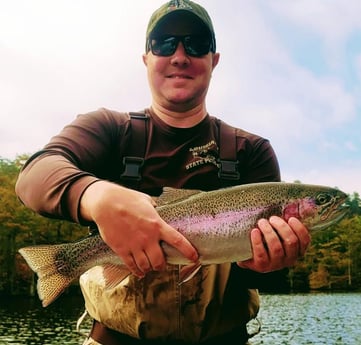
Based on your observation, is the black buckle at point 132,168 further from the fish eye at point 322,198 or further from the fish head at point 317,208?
the fish eye at point 322,198

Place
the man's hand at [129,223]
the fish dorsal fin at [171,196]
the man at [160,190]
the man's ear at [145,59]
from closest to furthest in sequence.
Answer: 1. the man's hand at [129,223]
2. the man at [160,190]
3. the fish dorsal fin at [171,196]
4. the man's ear at [145,59]

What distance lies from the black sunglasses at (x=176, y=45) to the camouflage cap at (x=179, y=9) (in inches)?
4.5

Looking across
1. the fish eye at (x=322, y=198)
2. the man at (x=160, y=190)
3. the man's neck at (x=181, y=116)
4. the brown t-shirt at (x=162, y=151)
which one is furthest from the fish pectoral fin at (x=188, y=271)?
the man's neck at (x=181, y=116)

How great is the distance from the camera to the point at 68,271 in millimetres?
3234

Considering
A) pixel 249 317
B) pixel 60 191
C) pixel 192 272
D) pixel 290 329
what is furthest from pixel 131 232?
pixel 290 329

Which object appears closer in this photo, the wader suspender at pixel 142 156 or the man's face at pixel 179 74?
the wader suspender at pixel 142 156

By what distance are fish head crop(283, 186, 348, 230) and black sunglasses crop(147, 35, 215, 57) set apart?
1199mm

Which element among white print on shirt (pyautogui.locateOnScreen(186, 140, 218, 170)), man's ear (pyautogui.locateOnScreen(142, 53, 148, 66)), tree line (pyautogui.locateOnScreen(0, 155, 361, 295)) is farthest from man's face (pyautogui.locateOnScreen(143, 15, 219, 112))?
tree line (pyautogui.locateOnScreen(0, 155, 361, 295))

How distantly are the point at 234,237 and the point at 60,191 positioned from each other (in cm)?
105

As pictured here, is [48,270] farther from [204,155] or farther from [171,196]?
[204,155]

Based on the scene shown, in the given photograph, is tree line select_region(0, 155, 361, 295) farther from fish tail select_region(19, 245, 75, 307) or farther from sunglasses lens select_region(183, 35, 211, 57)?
fish tail select_region(19, 245, 75, 307)

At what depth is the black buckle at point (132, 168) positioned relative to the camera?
3408 millimetres

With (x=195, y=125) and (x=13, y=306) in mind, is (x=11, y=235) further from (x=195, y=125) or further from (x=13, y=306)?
(x=195, y=125)

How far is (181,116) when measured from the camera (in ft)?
12.4
